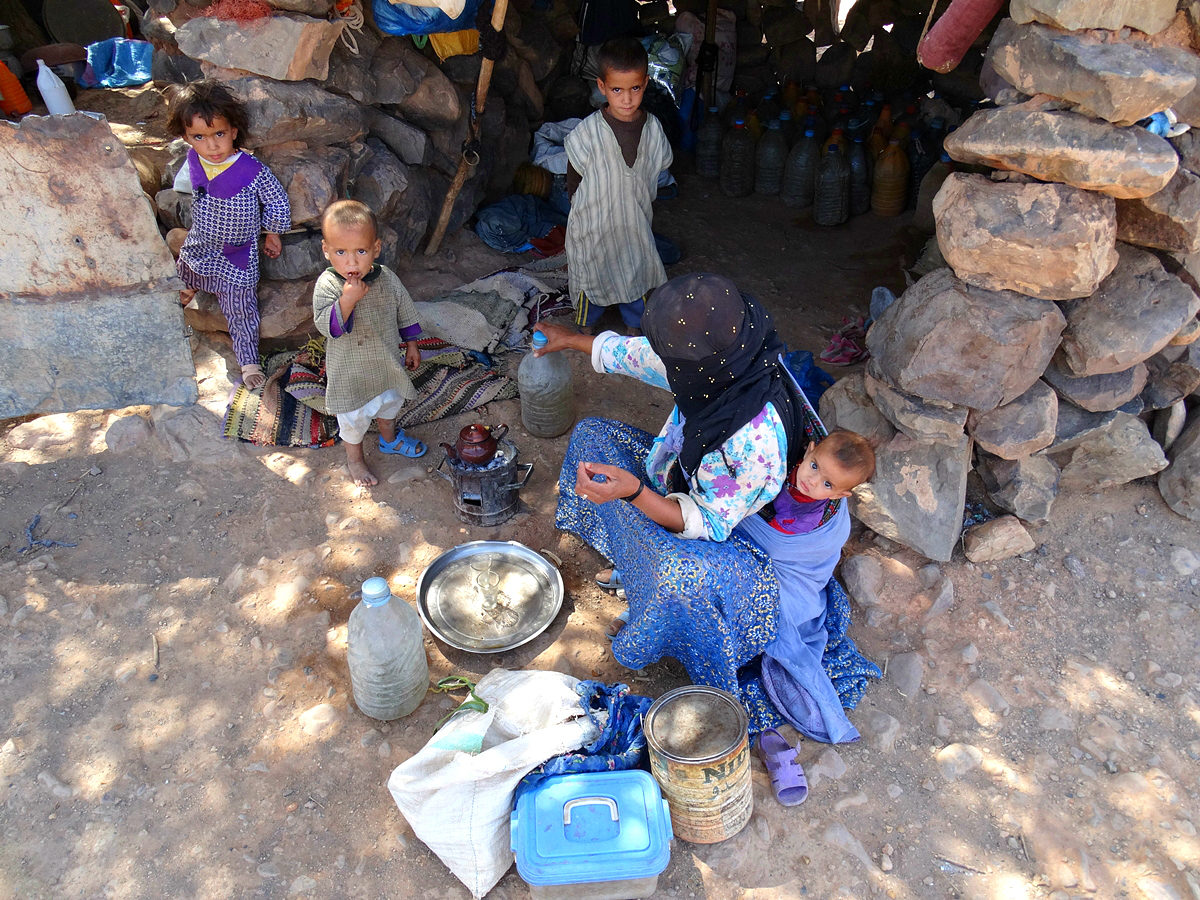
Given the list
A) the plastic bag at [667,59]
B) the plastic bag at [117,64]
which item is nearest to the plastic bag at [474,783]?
the plastic bag at [117,64]

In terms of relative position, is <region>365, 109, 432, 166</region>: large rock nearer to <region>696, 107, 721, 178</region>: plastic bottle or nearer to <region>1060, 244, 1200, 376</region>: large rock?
<region>696, 107, 721, 178</region>: plastic bottle

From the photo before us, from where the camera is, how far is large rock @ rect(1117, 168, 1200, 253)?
8.86ft

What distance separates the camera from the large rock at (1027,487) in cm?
329

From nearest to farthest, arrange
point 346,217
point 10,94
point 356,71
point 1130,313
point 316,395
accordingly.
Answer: point 1130,313
point 346,217
point 316,395
point 356,71
point 10,94

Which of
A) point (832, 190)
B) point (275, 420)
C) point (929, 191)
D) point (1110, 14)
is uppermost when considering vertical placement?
point (1110, 14)

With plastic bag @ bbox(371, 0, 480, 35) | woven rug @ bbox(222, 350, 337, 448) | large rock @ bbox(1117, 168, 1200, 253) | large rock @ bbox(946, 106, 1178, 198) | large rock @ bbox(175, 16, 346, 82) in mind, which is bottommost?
woven rug @ bbox(222, 350, 337, 448)

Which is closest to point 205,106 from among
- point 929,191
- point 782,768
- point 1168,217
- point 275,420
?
point 275,420

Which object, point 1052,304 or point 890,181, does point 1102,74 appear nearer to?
point 1052,304

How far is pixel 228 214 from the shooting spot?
366 cm

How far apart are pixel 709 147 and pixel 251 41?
388cm

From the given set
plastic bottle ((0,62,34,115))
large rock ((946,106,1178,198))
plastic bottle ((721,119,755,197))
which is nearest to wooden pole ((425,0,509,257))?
plastic bottle ((721,119,755,197))

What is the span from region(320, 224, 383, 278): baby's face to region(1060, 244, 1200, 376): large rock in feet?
8.44

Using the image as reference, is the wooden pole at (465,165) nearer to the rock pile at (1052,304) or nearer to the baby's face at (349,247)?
the baby's face at (349,247)

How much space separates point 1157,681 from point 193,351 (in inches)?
166
